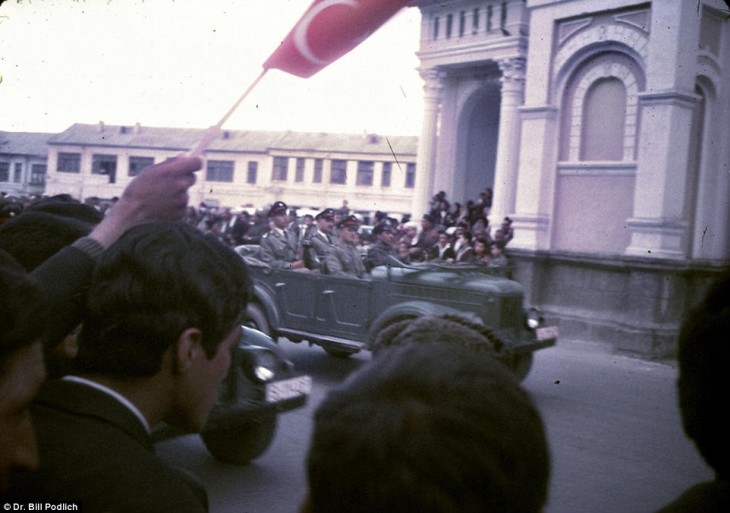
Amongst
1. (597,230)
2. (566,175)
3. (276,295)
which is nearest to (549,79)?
(566,175)

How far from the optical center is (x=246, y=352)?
496cm

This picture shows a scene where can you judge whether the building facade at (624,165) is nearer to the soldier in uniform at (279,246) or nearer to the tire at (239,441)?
the soldier in uniform at (279,246)

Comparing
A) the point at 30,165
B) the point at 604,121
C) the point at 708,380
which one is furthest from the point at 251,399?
the point at 604,121

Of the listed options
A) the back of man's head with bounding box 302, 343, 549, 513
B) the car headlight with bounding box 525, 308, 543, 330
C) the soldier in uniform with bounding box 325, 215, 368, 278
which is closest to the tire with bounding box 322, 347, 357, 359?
the soldier in uniform with bounding box 325, 215, 368, 278

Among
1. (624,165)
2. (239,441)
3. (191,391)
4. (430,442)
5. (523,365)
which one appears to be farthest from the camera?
(624,165)

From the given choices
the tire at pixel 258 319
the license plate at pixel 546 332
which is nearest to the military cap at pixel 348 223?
the tire at pixel 258 319

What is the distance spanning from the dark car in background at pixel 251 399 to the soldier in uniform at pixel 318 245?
4.10 metres

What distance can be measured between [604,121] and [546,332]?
17.7ft

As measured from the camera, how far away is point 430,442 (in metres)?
0.84

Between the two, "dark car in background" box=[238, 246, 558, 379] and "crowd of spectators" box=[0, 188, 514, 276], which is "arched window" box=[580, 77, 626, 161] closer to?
"crowd of spectators" box=[0, 188, 514, 276]

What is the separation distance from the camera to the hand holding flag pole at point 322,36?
1877 millimetres

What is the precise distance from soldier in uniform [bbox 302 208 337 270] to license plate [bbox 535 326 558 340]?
2.75 meters

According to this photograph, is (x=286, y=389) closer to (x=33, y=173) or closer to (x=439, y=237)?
(x=33, y=173)

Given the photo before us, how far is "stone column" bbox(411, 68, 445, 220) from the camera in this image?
54.1 ft
